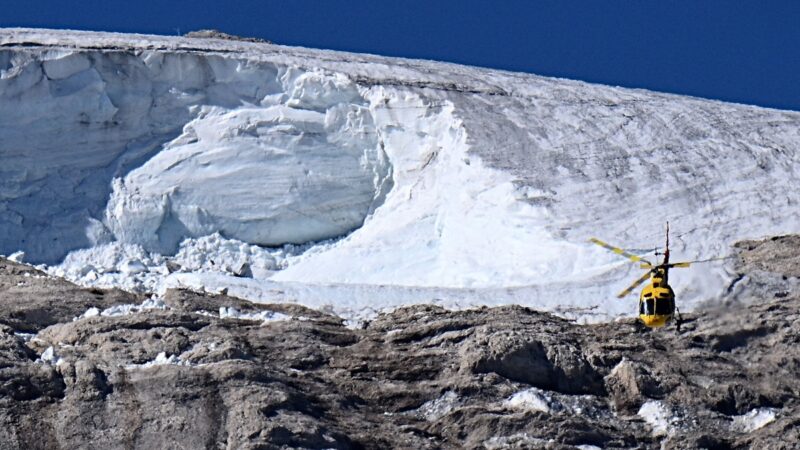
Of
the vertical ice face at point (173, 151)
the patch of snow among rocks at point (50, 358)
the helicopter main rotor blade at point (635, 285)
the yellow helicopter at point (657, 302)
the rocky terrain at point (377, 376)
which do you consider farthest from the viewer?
the vertical ice face at point (173, 151)

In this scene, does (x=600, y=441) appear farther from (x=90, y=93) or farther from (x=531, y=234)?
(x=90, y=93)

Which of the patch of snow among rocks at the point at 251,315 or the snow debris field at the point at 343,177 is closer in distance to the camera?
the patch of snow among rocks at the point at 251,315

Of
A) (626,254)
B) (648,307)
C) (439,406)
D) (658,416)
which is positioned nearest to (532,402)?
(439,406)

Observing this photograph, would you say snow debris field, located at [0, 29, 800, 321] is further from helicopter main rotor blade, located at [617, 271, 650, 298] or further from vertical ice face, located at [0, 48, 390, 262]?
helicopter main rotor blade, located at [617, 271, 650, 298]

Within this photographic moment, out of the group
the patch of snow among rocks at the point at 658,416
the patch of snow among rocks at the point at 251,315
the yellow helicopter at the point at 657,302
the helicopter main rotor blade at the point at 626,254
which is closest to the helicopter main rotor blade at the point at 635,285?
the helicopter main rotor blade at the point at 626,254

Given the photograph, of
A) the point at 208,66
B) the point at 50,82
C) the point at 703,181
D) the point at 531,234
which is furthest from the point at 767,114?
the point at 50,82

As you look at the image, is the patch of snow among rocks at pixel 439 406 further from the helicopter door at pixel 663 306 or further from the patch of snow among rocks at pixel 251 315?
the helicopter door at pixel 663 306

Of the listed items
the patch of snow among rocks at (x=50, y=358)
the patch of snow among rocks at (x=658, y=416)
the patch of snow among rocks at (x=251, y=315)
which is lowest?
the patch of snow among rocks at (x=658, y=416)

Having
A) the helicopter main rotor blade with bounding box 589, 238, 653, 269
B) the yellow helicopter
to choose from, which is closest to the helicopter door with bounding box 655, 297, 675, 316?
the yellow helicopter
